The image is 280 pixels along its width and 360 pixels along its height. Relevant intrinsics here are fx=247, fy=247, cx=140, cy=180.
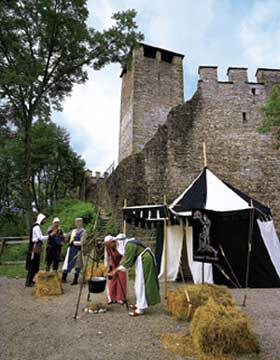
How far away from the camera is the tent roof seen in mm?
5320

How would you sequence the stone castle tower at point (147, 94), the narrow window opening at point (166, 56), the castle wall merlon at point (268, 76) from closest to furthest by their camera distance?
the castle wall merlon at point (268, 76)
the stone castle tower at point (147, 94)
the narrow window opening at point (166, 56)

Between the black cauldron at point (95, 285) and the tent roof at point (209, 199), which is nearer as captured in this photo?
the black cauldron at point (95, 285)

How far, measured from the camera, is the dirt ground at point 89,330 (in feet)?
7.80

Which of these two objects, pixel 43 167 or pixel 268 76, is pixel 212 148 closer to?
pixel 268 76

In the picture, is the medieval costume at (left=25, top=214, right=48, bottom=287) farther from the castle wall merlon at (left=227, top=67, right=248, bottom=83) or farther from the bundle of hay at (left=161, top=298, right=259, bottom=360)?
the castle wall merlon at (left=227, top=67, right=248, bottom=83)

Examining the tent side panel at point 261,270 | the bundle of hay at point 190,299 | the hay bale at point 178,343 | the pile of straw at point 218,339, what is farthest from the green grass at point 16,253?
the pile of straw at point 218,339

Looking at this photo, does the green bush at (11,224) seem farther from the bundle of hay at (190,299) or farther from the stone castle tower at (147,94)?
the bundle of hay at (190,299)

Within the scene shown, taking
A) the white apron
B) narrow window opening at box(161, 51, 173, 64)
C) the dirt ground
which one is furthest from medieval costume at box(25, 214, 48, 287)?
narrow window opening at box(161, 51, 173, 64)

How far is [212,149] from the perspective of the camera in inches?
433

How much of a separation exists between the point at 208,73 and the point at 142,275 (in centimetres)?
1080

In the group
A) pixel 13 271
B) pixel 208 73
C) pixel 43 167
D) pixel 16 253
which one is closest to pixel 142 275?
pixel 13 271

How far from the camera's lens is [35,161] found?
1680 centimetres

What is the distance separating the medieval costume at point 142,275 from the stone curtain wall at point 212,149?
6.62 meters

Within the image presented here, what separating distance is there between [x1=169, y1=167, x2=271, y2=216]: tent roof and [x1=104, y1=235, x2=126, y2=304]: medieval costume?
1.51 meters
